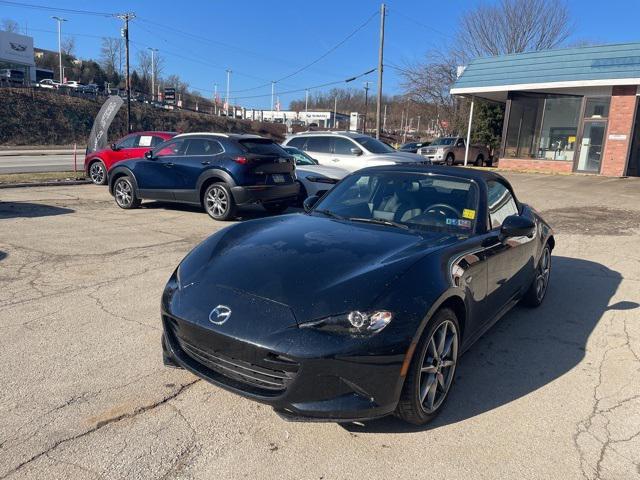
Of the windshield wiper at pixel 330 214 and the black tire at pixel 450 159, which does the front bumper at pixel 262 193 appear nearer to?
the windshield wiper at pixel 330 214

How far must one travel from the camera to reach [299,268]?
9.77 feet

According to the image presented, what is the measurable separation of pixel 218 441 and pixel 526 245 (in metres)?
3.20

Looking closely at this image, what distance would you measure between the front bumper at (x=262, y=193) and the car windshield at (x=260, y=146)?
2.22 feet

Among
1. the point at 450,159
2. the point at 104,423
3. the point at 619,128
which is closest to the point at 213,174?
the point at 104,423

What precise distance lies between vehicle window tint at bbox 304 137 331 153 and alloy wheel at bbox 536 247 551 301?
8.61 m

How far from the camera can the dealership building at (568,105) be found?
19.9 m

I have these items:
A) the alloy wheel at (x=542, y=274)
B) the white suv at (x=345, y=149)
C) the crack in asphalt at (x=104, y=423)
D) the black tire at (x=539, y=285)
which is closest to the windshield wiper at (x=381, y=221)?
the crack in asphalt at (x=104, y=423)

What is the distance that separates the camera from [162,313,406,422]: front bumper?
251cm

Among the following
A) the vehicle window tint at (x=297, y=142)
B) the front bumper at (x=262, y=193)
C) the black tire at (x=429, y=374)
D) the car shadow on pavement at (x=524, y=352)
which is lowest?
the car shadow on pavement at (x=524, y=352)

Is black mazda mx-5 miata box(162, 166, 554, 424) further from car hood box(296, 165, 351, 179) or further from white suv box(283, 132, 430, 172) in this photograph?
white suv box(283, 132, 430, 172)

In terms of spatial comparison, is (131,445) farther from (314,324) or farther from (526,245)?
(526,245)

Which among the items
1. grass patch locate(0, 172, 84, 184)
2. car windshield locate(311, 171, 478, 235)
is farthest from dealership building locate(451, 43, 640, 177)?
car windshield locate(311, 171, 478, 235)

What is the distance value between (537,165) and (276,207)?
53.8 feet

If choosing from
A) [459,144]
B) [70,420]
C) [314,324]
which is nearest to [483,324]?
[314,324]
